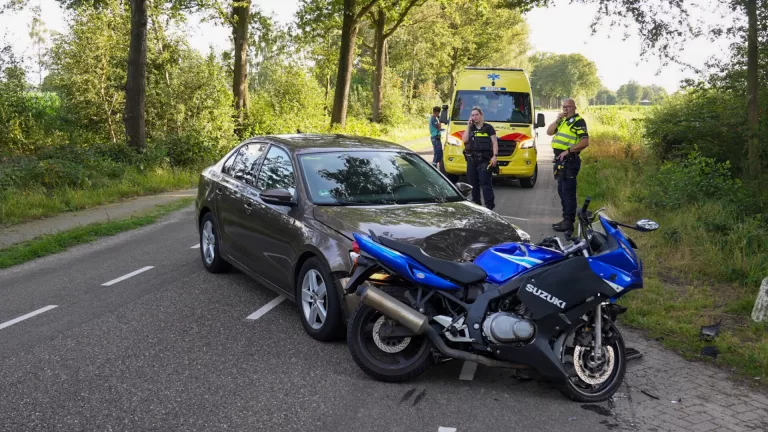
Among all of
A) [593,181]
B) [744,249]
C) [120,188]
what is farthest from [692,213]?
[120,188]

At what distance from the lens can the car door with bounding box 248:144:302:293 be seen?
5703mm

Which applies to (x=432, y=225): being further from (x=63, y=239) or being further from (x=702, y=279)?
(x=63, y=239)

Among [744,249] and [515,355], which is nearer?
[515,355]

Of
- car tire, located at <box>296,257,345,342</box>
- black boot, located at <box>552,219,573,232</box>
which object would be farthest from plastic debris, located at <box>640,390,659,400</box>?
black boot, located at <box>552,219,573,232</box>

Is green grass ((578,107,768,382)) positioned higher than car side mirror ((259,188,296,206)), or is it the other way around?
car side mirror ((259,188,296,206))

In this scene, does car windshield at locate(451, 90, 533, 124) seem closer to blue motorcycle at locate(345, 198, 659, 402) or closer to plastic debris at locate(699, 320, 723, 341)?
plastic debris at locate(699, 320, 723, 341)

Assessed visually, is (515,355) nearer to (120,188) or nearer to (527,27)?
(120,188)

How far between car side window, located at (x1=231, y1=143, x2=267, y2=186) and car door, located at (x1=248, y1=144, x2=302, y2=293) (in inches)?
7.2

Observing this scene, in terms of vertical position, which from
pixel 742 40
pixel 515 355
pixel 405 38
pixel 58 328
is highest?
pixel 405 38

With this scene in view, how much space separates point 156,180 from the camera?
1599cm

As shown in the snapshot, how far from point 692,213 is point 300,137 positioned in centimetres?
629

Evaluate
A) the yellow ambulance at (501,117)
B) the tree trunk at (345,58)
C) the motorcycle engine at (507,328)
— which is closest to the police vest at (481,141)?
the yellow ambulance at (501,117)

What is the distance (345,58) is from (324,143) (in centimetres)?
2026

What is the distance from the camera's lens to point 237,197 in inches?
267
